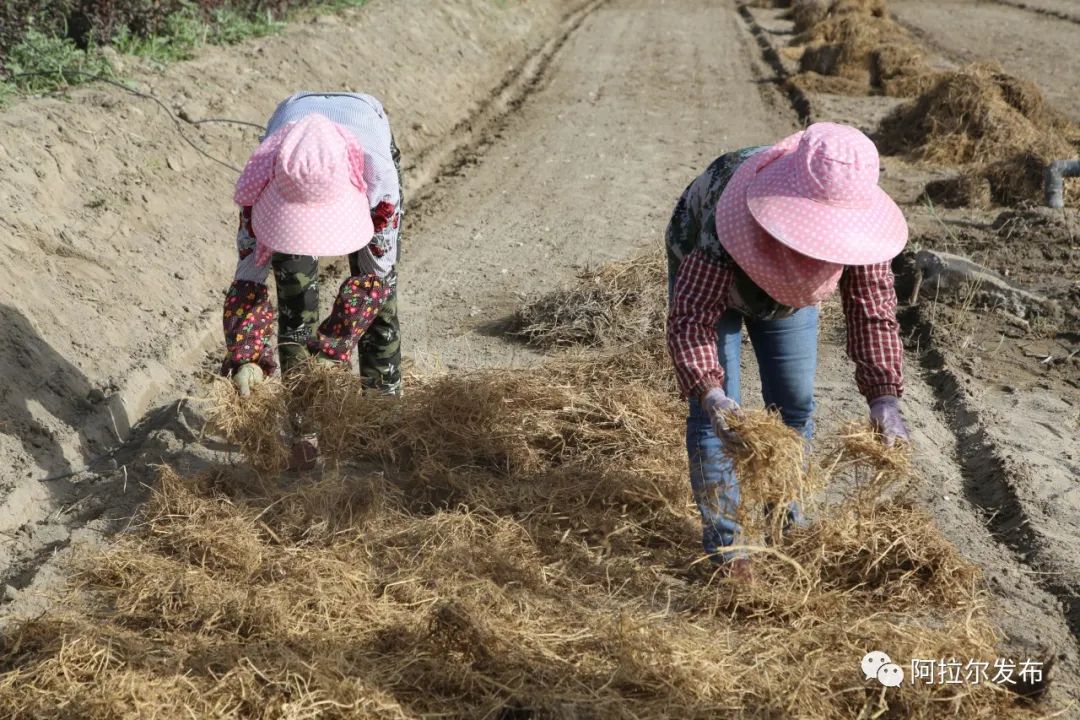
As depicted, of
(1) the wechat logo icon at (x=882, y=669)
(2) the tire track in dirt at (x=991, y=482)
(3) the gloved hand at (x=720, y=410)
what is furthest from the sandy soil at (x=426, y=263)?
(3) the gloved hand at (x=720, y=410)

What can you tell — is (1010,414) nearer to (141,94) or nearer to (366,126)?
(366,126)

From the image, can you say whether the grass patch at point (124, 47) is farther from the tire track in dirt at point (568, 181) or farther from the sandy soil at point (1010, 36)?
the sandy soil at point (1010, 36)

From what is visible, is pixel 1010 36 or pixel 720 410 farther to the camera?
pixel 1010 36

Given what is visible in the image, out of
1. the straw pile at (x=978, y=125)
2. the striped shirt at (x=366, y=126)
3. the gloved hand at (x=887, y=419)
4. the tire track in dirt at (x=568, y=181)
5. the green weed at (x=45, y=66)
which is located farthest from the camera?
the straw pile at (x=978, y=125)

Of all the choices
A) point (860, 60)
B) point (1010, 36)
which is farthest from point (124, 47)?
point (1010, 36)

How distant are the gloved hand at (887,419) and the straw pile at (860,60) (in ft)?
35.4

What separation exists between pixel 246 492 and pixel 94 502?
64cm

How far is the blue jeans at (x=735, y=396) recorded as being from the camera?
367 centimetres

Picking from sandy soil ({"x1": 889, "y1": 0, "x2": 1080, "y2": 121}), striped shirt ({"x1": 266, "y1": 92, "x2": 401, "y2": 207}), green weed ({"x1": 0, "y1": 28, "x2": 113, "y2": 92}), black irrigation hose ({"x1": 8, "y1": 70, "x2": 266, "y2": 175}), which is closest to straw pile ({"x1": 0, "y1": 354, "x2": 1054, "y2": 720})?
striped shirt ({"x1": 266, "y1": 92, "x2": 401, "y2": 207})

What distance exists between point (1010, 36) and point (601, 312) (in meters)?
15.7

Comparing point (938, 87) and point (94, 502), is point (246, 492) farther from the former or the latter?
point (938, 87)

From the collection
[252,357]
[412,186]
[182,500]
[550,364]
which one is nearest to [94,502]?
[182,500]

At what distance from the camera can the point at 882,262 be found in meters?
3.37

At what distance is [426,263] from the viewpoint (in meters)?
7.66
